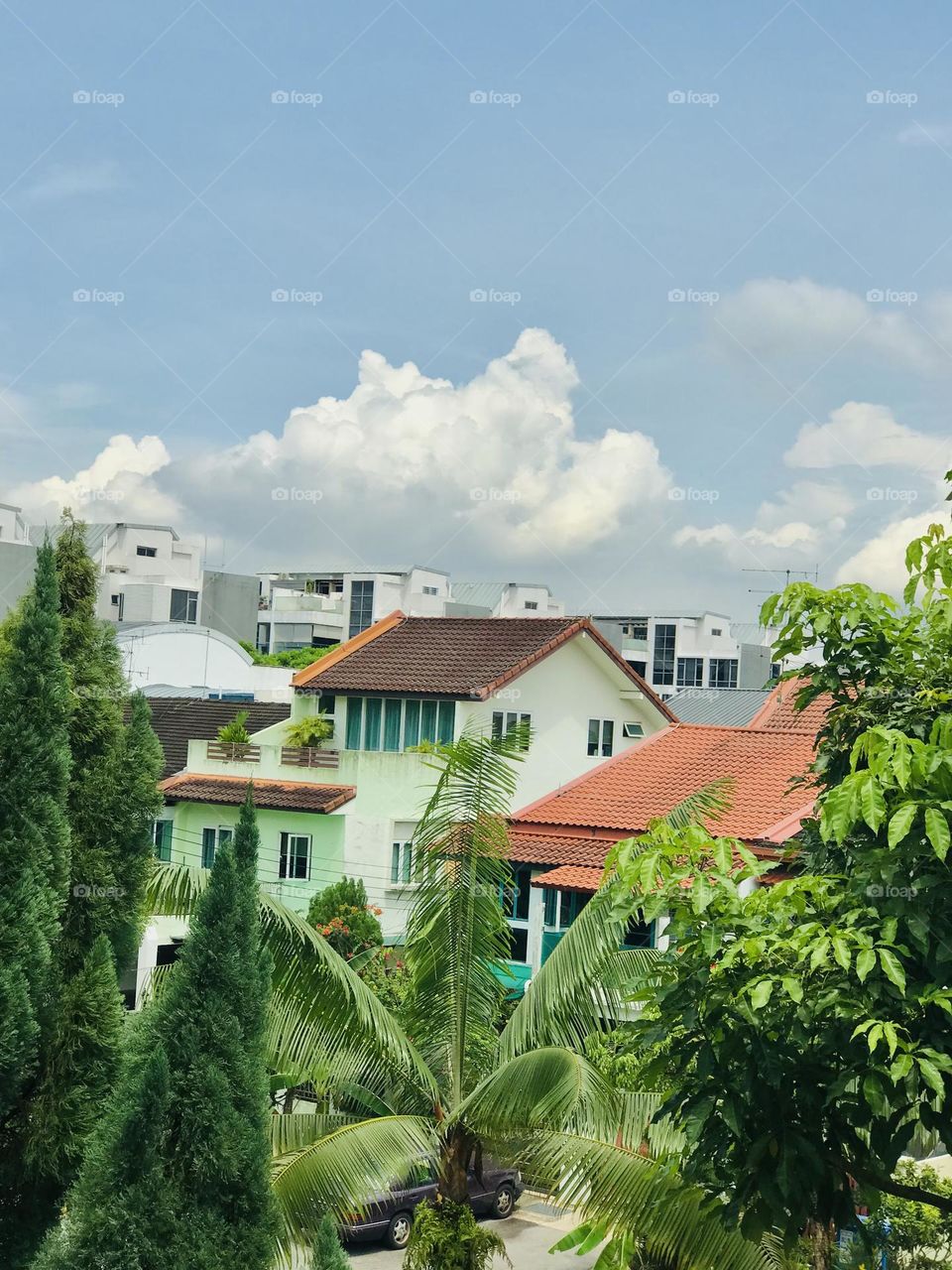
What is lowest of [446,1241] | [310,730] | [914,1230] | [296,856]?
[914,1230]

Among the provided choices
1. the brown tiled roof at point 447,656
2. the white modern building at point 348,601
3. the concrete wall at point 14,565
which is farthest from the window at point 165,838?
the white modern building at point 348,601

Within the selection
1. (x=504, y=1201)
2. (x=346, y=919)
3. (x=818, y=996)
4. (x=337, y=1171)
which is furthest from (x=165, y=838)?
(x=818, y=996)

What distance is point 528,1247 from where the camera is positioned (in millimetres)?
21938

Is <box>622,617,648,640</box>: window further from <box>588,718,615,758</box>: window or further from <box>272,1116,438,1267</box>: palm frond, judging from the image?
<box>272,1116,438,1267</box>: palm frond

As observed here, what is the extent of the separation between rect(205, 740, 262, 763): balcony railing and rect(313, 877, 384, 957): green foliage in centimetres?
743

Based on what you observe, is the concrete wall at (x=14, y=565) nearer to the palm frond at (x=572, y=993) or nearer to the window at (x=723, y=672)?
the palm frond at (x=572, y=993)

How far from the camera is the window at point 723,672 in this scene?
8681 centimetres

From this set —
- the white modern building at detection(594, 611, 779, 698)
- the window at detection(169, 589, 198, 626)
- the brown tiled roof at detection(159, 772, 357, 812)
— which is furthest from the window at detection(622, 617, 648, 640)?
the brown tiled roof at detection(159, 772, 357, 812)

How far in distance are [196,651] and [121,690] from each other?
43038 millimetres

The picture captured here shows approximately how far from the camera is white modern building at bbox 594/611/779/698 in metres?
86.8

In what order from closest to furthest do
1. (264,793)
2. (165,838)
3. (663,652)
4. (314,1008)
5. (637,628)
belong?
(314,1008), (264,793), (165,838), (663,652), (637,628)

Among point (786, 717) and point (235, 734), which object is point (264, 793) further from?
point (786, 717)

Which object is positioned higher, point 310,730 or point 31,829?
point 310,730

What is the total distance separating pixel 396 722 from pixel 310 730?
7.83 ft
